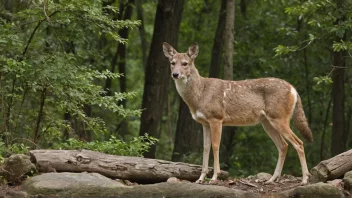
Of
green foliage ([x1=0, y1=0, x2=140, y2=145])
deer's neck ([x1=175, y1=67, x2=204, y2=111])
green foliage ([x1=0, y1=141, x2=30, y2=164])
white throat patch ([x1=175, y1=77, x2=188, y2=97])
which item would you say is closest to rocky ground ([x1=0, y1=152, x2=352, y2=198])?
green foliage ([x1=0, y1=141, x2=30, y2=164])

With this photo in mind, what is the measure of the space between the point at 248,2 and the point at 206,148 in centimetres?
1114

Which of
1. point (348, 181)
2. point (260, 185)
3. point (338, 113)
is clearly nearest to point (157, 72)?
point (338, 113)

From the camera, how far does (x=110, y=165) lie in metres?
12.2

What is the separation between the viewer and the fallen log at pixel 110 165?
11.9m

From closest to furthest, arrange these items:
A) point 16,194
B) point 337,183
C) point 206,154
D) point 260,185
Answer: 1. point 16,194
2. point 337,183
3. point 260,185
4. point 206,154

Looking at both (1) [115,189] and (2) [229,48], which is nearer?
(1) [115,189]

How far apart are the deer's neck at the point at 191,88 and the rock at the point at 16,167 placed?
3.35 m

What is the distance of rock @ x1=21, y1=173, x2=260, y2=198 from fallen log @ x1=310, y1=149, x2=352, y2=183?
162cm

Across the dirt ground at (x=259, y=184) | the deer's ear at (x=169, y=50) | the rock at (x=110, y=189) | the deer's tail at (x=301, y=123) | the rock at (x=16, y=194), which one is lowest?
the rock at (x=16, y=194)

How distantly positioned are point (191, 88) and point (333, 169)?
10.3 ft

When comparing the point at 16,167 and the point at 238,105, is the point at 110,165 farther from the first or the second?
the point at 238,105

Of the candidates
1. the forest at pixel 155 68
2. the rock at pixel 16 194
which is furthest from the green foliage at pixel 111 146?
the rock at pixel 16 194

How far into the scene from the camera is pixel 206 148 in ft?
43.3

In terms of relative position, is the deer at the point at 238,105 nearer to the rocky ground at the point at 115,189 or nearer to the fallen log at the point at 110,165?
the fallen log at the point at 110,165
